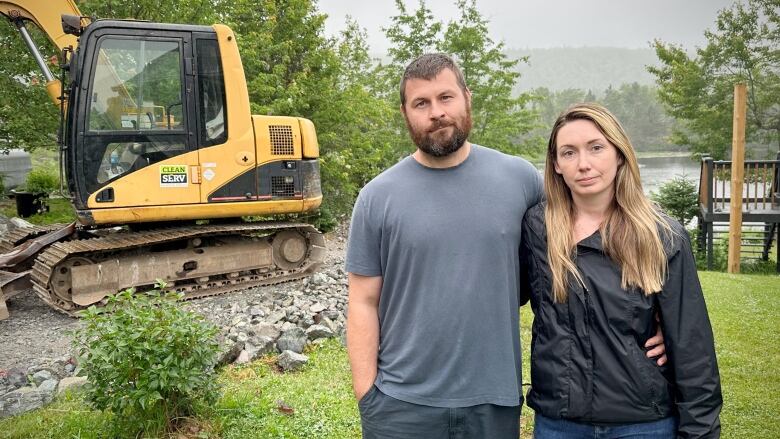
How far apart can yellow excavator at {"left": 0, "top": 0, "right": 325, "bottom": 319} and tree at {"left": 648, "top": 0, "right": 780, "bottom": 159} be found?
2071 cm

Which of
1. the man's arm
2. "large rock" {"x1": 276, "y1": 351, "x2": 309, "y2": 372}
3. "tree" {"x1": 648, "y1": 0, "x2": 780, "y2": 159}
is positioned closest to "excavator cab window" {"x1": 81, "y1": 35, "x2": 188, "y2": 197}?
"large rock" {"x1": 276, "y1": 351, "x2": 309, "y2": 372}

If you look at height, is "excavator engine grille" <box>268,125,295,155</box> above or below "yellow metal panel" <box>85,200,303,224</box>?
above

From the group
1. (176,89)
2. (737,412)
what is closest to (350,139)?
(176,89)

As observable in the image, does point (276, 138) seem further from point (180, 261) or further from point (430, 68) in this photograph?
point (430, 68)

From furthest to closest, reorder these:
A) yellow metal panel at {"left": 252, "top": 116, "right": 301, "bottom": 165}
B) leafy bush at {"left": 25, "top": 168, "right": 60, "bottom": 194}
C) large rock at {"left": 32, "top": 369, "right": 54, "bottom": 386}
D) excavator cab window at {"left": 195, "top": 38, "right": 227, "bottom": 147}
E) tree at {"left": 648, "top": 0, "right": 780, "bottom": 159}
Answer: tree at {"left": 648, "top": 0, "right": 780, "bottom": 159} → leafy bush at {"left": 25, "top": 168, "right": 60, "bottom": 194} → yellow metal panel at {"left": 252, "top": 116, "right": 301, "bottom": 165} → excavator cab window at {"left": 195, "top": 38, "right": 227, "bottom": 147} → large rock at {"left": 32, "top": 369, "right": 54, "bottom": 386}

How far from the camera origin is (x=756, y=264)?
15781 mm

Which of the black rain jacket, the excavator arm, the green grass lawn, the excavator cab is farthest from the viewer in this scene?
the excavator arm

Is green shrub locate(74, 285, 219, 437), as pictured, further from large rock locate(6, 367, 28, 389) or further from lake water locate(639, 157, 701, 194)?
lake water locate(639, 157, 701, 194)

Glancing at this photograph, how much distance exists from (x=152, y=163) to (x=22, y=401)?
3.47m

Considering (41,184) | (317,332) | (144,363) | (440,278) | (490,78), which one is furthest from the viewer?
(490,78)

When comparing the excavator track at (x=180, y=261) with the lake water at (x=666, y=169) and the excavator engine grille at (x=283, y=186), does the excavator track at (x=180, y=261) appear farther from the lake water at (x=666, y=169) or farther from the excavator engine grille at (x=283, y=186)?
the lake water at (x=666, y=169)

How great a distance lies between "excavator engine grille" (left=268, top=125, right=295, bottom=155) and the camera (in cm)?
845

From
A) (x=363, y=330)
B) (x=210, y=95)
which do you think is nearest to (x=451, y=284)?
(x=363, y=330)

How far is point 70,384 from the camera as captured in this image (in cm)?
505
